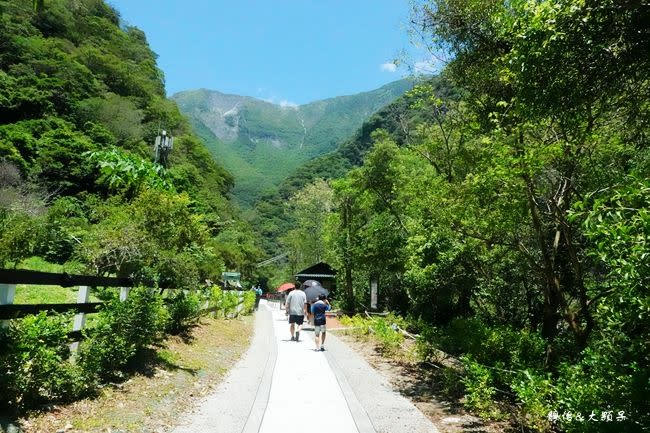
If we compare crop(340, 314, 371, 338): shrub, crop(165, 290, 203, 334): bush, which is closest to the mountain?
crop(340, 314, 371, 338): shrub

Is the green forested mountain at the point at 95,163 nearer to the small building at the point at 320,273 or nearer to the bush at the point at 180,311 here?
the bush at the point at 180,311

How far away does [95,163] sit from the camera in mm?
32250

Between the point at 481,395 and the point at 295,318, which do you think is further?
the point at 295,318

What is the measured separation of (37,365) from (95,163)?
1212 inches

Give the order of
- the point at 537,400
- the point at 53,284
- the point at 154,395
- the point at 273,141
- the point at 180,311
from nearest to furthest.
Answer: the point at 53,284 < the point at 537,400 < the point at 154,395 < the point at 180,311 < the point at 273,141

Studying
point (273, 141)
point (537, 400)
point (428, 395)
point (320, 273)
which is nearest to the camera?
point (537, 400)

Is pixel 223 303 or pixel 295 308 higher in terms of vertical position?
pixel 295 308

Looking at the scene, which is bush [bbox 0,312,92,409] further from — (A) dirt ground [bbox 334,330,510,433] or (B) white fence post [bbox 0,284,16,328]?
(A) dirt ground [bbox 334,330,510,433]

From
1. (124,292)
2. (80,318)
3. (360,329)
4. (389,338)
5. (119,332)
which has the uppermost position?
(124,292)

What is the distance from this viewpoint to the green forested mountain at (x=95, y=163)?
906 cm

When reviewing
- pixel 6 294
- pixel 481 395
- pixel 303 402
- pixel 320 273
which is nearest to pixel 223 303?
pixel 303 402

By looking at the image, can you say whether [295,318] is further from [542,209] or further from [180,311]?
[542,209]

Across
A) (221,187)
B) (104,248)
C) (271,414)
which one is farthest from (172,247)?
(221,187)

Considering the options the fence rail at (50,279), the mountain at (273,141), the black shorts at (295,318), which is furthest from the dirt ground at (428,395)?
the mountain at (273,141)
